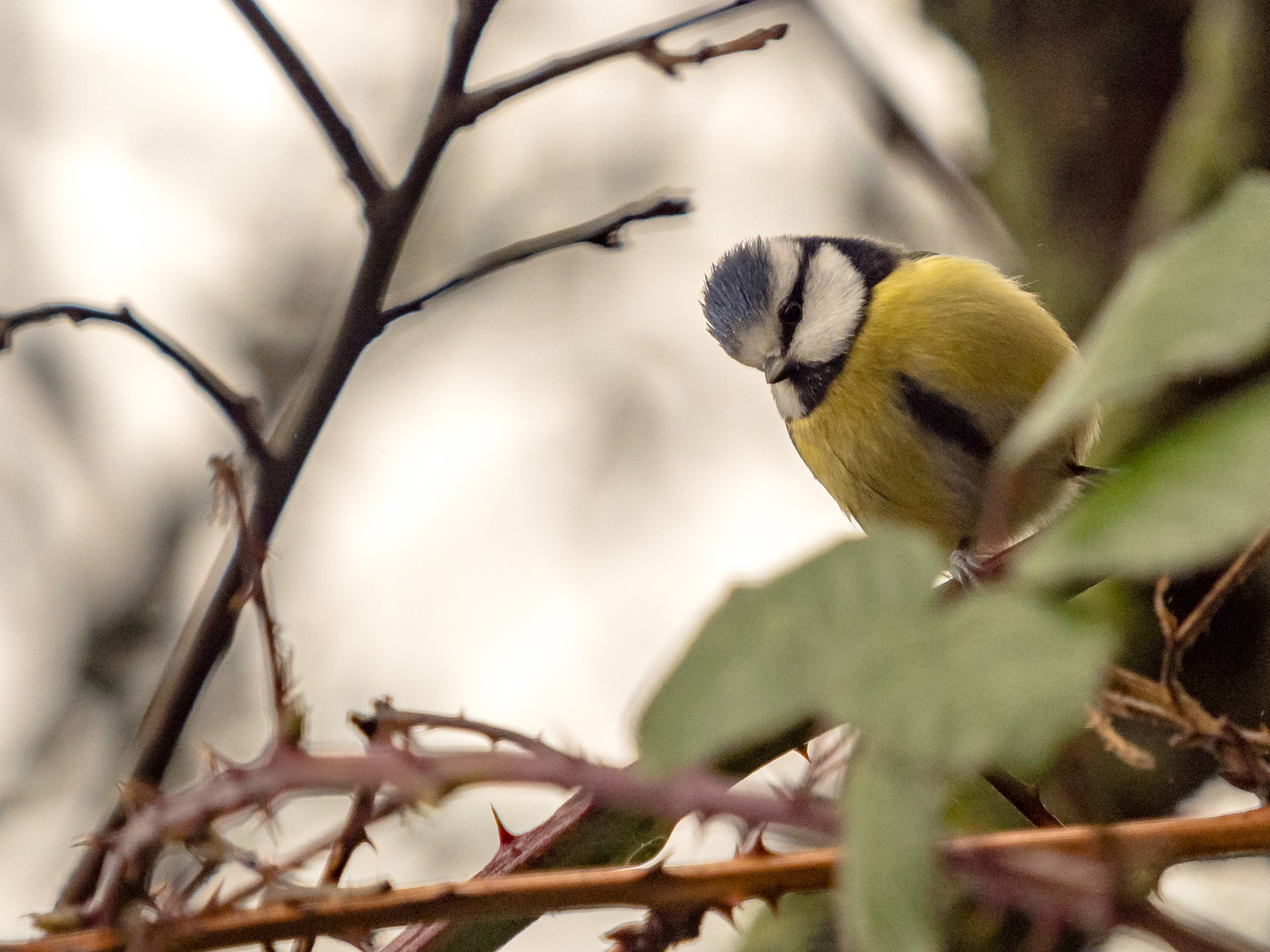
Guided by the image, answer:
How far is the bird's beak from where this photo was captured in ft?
3.46

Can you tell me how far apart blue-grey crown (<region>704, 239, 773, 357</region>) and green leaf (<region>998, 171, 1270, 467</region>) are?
0.91m

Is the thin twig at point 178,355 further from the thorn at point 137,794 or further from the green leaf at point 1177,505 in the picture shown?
the green leaf at point 1177,505

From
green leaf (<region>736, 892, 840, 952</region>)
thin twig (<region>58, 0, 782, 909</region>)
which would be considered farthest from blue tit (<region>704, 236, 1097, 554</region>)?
thin twig (<region>58, 0, 782, 909</region>)

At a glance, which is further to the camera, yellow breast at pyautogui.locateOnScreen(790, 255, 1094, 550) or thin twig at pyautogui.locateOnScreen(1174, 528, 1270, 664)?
yellow breast at pyautogui.locateOnScreen(790, 255, 1094, 550)

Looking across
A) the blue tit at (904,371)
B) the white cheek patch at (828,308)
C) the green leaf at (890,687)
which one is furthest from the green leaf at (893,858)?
the white cheek patch at (828,308)

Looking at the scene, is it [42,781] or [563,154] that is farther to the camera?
[563,154]

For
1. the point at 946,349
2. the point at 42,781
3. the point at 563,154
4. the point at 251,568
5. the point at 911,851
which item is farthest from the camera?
the point at 563,154

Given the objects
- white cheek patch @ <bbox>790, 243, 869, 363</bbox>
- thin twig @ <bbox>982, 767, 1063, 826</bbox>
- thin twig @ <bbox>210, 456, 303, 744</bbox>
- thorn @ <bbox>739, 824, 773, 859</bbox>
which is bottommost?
white cheek patch @ <bbox>790, 243, 869, 363</bbox>

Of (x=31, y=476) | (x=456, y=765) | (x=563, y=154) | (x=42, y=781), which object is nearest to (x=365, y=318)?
(x=456, y=765)

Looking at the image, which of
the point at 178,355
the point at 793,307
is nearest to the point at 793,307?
the point at 793,307

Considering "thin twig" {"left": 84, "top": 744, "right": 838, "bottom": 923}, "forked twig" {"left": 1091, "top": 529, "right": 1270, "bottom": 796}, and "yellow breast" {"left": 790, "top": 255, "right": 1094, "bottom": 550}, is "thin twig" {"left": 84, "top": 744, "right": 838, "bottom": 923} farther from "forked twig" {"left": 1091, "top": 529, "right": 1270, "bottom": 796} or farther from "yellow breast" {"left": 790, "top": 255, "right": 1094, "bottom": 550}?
"yellow breast" {"left": 790, "top": 255, "right": 1094, "bottom": 550}

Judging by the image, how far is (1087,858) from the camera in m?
0.22

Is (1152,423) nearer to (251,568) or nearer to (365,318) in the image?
(365,318)

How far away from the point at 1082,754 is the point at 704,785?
7 centimetres
